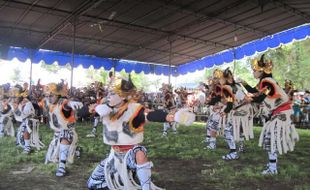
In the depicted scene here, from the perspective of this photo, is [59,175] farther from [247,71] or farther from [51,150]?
[247,71]

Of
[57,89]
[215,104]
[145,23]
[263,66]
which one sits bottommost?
[215,104]

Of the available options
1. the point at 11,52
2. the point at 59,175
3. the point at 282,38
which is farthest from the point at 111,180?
the point at 11,52

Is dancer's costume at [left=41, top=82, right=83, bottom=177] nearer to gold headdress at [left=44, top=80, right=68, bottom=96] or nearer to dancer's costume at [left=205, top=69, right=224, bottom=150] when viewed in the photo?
gold headdress at [left=44, top=80, right=68, bottom=96]

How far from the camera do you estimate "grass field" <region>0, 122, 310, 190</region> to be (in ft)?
17.3

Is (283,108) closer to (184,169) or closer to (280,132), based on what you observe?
(280,132)

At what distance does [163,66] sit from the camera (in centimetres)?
2325

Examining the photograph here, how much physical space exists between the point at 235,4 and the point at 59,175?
920 centimetres

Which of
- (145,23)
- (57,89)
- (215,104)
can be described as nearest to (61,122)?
(57,89)

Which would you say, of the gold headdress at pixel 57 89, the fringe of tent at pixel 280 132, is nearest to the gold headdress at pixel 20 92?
the gold headdress at pixel 57 89

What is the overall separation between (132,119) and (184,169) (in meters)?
2.99

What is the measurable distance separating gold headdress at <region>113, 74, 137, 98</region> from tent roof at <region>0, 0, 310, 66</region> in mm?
7781

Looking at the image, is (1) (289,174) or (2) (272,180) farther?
(1) (289,174)

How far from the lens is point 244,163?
707cm

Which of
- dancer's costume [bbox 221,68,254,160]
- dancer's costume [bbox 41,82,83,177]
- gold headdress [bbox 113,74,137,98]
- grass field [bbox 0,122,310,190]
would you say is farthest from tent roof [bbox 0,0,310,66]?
gold headdress [bbox 113,74,137,98]
